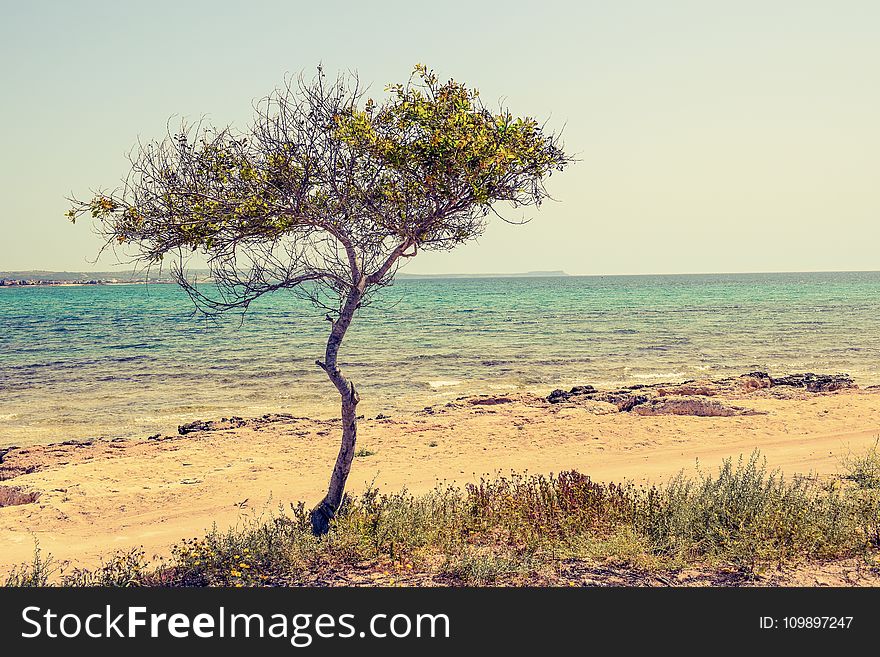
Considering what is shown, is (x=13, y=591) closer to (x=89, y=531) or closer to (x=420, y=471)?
(x=89, y=531)

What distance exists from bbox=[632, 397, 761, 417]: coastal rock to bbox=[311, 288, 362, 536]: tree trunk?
39.8 ft

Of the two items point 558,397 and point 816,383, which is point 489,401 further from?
point 816,383

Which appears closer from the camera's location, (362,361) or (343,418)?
(343,418)

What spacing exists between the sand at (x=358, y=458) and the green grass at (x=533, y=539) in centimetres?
249

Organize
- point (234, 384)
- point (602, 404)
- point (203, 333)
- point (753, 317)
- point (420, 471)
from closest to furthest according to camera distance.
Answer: point (420, 471) < point (602, 404) < point (234, 384) < point (203, 333) < point (753, 317)

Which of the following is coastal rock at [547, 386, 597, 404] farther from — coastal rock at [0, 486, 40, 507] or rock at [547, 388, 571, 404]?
coastal rock at [0, 486, 40, 507]

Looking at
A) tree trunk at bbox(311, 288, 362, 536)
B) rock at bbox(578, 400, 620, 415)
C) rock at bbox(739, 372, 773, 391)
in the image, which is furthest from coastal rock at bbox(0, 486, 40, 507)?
rock at bbox(739, 372, 773, 391)

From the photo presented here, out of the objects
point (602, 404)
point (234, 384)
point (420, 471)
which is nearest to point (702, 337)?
point (602, 404)

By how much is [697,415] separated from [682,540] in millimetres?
12378

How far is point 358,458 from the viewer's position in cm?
1573

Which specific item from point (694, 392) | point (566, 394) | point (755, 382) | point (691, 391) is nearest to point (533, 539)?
point (566, 394)

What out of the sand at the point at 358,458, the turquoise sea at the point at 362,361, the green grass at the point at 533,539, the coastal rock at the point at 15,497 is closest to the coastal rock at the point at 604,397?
the sand at the point at 358,458

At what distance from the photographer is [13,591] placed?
21.7 ft

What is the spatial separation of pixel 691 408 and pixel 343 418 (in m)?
13.2
